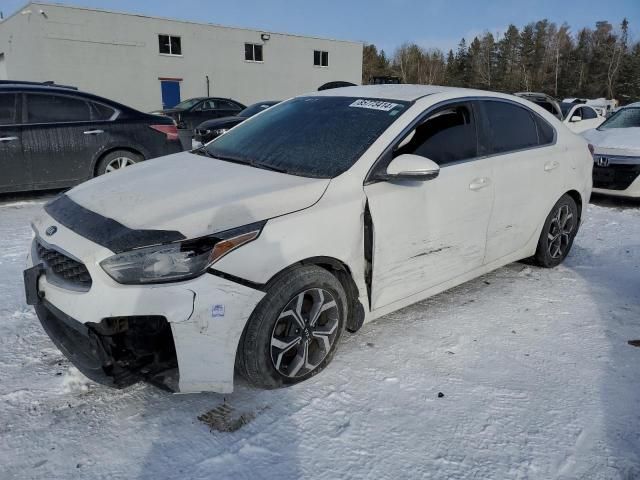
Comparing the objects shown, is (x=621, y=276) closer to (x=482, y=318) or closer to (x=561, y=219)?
(x=561, y=219)

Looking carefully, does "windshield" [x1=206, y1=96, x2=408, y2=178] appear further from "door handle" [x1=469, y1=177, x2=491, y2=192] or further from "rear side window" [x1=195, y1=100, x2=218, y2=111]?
"rear side window" [x1=195, y1=100, x2=218, y2=111]

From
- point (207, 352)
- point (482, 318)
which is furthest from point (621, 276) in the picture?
point (207, 352)

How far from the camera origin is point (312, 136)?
3.42 meters

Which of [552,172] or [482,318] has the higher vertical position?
[552,172]

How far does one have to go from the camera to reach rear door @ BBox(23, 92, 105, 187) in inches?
258

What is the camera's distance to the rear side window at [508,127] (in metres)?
3.88

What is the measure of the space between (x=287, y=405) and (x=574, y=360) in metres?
1.84

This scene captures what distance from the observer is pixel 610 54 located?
6250 cm

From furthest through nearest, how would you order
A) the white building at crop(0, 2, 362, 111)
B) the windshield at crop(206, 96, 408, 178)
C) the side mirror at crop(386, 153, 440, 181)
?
the white building at crop(0, 2, 362, 111)
the windshield at crop(206, 96, 408, 178)
the side mirror at crop(386, 153, 440, 181)

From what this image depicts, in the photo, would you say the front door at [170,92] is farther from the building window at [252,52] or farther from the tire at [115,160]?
the tire at [115,160]

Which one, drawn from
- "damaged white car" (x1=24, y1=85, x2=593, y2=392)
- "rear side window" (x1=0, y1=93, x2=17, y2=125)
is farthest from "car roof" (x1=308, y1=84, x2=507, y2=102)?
"rear side window" (x1=0, y1=93, x2=17, y2=125)

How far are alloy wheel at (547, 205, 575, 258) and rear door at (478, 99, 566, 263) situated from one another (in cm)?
23

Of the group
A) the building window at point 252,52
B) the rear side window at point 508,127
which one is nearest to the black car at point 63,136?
the rear side window at point 508,127

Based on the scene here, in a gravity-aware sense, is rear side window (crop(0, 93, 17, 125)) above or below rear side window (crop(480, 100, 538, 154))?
above
